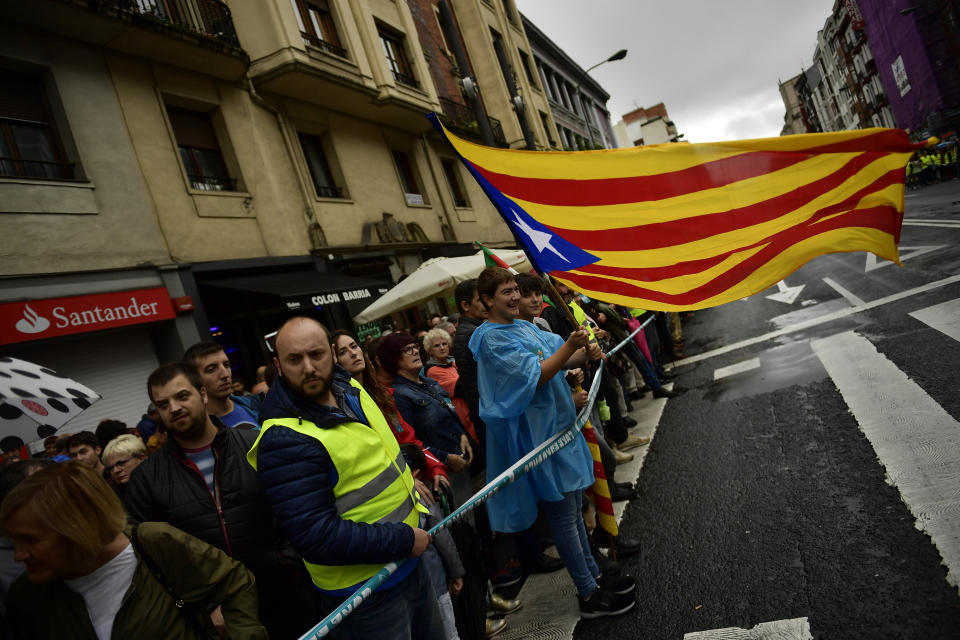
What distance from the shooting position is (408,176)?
15695mm

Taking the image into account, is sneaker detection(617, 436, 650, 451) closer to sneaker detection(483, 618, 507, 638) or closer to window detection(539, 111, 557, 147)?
sneaker detection(483, 618, 507, 638)

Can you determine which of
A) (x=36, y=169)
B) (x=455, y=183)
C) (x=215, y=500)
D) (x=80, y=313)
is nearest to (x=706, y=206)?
(x=215, y=500)

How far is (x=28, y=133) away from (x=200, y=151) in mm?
2723

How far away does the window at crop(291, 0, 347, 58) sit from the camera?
39.0 ft

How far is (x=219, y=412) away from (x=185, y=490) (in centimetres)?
102

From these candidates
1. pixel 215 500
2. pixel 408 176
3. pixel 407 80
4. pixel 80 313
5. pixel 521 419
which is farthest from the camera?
pixel 408 176

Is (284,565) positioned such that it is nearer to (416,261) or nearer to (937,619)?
(937,619)

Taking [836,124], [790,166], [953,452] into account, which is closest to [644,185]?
[790,166]

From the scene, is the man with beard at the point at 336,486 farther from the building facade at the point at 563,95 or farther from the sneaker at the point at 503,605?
the building facade at the point at 563,95

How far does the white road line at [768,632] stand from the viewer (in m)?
2.28

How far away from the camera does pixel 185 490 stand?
2.17 m

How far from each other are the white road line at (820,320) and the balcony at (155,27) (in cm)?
975

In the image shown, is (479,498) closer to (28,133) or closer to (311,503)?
(311,503)

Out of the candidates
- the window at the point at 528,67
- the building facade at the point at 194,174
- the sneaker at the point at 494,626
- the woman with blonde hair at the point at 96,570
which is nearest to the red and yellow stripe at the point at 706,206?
the sneaker at the point at 494,626
